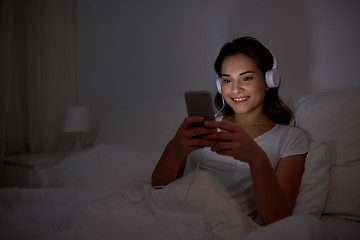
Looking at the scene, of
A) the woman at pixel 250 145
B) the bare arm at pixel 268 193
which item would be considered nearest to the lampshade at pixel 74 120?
the woman at pixel 250 145

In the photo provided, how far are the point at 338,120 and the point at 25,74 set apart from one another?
200cm

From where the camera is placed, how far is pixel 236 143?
76 cm

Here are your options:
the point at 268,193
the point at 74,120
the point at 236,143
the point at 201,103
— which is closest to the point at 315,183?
the point at 268,193

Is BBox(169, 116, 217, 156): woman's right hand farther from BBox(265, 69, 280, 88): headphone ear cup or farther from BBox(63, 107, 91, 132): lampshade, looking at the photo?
BBox(63, 107, 91, 132): lampshade

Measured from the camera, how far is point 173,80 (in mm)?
1757

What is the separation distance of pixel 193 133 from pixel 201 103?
9 centimetres

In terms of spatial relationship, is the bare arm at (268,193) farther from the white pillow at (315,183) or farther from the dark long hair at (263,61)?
the dark long hair at (263,61)

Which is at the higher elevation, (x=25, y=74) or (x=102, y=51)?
(x=102, y=51)

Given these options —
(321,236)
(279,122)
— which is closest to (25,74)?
(279,122)

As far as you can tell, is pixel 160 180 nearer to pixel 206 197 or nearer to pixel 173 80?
pixel 206 197

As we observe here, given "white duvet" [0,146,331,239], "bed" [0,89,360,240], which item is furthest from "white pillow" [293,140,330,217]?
"white duvet" [0,146,331,239]

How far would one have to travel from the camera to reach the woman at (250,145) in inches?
30.9

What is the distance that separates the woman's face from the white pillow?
0.26 m

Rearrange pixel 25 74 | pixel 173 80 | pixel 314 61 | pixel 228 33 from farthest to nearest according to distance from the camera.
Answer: pixel 25 74 → pixel 173 80 → pixel 228 33 → pixel 314 61
